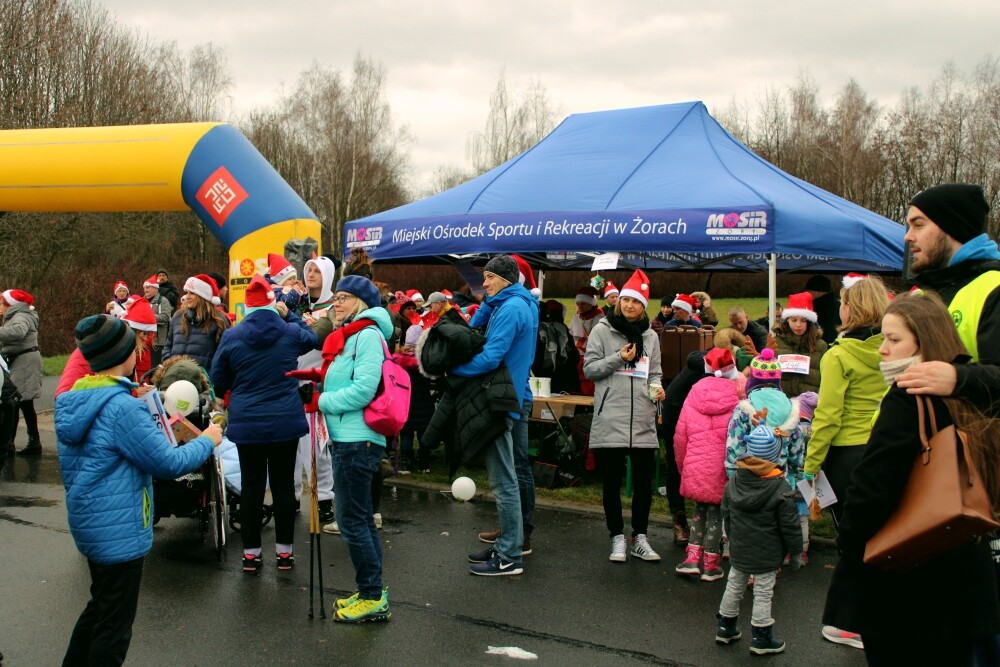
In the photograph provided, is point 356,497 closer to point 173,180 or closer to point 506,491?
point 506,491

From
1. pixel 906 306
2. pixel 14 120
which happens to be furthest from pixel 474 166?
pixel 906 306

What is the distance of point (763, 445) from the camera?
4.70m

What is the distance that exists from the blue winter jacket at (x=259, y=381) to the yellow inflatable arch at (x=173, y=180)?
4094 millimetres

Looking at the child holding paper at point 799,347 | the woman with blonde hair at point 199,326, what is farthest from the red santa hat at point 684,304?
the woman with blonde hair at point 199,326

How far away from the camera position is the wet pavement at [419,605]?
4.75 m

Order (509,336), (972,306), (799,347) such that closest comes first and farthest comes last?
1. (972,306)
2. (509,336)
3. (799,347)

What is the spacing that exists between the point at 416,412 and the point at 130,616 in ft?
17.9

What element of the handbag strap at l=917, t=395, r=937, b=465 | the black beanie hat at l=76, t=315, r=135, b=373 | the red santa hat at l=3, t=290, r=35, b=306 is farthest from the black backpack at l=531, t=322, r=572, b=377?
the handbag strap at l=917, t=395, r=937, b=465

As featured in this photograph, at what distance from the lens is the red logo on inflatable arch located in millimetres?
10156

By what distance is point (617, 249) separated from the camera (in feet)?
28.9

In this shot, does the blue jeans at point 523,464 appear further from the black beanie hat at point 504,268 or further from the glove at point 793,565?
the glove at point 793,565

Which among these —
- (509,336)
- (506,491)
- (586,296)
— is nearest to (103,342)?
(509,336)

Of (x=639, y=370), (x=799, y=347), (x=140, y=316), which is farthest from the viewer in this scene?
(x=140, y=316)

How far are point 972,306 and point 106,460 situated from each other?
3.35m
